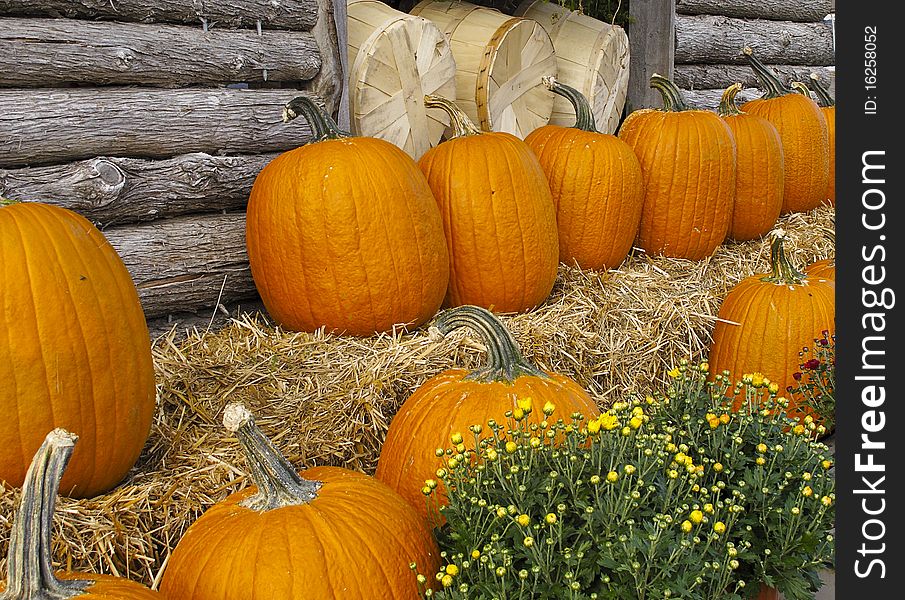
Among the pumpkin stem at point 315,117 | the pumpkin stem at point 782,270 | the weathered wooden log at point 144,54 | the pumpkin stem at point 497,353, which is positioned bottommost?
the pumpkin stem at point 782,270

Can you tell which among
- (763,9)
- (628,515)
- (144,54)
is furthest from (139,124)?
(763,9)

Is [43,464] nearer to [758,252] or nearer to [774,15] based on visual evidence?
[758,252]

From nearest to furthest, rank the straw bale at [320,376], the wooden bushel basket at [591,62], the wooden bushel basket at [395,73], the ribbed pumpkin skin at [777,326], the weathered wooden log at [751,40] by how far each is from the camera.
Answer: the straw bale at [320,376]
the ribbed pumpkin skin at [777,326]
the wooden bushel basket at [395,73]
the wooden bushel basket at [591,62]
the weathered wooden log at [751,40]

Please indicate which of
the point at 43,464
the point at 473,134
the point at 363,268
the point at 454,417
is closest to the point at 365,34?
the point at 473,134

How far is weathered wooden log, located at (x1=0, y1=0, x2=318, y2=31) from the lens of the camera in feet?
7.77

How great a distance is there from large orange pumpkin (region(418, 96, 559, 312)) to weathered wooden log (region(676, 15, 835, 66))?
2.35 m

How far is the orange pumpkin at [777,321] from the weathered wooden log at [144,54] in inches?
67.0

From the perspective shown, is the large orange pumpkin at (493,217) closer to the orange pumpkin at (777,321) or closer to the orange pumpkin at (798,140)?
the orange pumpkin at (777,321)

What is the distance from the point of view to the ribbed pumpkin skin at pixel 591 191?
313 cm

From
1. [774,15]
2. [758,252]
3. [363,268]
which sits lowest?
[758,252]

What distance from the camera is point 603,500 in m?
1.46

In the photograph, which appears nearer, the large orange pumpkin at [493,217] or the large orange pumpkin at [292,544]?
the large orange pumpkin at [292,544]

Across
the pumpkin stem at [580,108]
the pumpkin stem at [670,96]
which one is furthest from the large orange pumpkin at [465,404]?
the pumpkin stem at [670,96]

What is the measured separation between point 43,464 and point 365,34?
264 centimetres
